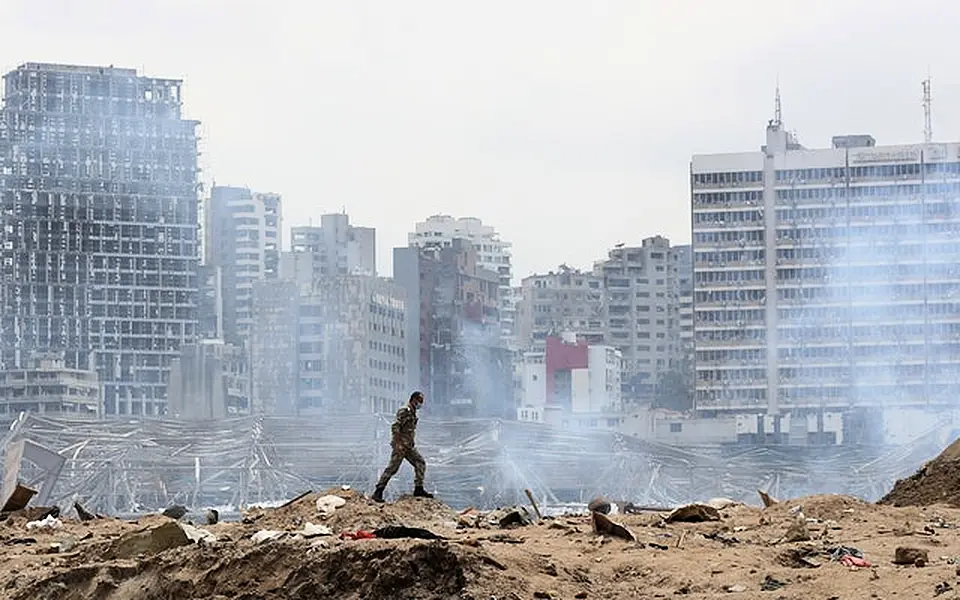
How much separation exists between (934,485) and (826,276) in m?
82.4

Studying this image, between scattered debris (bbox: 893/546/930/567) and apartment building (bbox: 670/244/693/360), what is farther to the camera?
apartment building (bbox: 670/244/693/360)

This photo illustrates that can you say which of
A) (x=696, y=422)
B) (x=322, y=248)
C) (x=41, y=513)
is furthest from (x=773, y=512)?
(x=322, y=248)

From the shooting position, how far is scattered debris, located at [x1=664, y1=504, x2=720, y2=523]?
18.8 meters

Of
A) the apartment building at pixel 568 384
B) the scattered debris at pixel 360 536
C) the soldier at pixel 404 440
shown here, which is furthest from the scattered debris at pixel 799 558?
the apartment building at pixel 568 384

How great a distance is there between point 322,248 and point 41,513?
103 metres

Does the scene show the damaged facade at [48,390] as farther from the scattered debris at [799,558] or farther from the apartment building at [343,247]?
the scattered debris at [799,558]

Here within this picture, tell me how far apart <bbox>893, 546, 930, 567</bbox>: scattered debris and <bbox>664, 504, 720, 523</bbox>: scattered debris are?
3.54 m

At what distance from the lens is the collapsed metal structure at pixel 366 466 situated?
68.6 metres

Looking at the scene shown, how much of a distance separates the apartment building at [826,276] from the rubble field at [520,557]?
8213 cm

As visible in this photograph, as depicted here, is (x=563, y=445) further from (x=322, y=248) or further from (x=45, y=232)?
(x=322, y=248)

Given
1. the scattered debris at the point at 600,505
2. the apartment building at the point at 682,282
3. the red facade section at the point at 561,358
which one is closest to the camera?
the scattered debris at the point at 600,505

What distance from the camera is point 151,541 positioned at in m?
17.0

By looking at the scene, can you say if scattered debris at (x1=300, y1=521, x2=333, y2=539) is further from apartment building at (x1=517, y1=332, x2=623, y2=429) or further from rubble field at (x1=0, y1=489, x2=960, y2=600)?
apartment building at (x1=517, y1=332, x2=623, y2=429)

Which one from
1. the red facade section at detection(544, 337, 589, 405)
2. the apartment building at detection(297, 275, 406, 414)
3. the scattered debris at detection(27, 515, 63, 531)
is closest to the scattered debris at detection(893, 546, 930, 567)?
the scattered debris at detection(27, 515, 63, 531)
